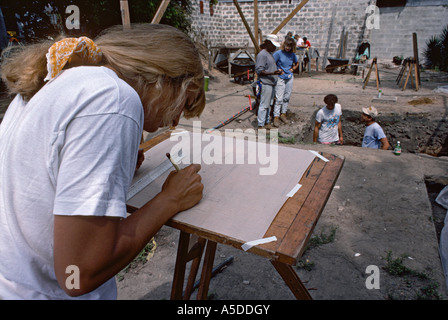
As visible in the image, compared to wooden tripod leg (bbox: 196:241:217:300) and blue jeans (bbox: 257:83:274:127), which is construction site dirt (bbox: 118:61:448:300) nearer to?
wooden tripod leg (bbox: 196:241:217:300)

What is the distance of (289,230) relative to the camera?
1054mm

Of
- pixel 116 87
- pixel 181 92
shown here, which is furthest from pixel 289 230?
pixel 116 87

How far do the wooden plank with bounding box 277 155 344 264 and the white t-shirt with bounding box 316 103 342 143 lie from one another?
157 inches

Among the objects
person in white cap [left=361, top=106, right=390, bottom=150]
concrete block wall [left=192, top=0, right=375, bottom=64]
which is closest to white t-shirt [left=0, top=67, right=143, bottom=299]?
person in white cap [left=361, top=106, right=390, bottom=150]

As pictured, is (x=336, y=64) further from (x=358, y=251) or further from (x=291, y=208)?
(x=291, y=208)

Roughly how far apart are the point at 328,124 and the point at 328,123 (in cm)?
2

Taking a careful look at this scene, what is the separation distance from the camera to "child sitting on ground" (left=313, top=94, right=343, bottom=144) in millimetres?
5234

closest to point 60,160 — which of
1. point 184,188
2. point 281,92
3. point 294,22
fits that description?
point 184,188

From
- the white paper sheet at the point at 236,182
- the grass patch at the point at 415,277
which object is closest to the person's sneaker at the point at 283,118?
the grass patch at the point at 415,277

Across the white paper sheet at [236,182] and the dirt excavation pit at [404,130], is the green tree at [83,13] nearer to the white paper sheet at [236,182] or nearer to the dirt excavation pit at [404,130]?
the dirt excavation pit at [404,130]

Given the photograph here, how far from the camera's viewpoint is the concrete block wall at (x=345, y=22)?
47.9ft

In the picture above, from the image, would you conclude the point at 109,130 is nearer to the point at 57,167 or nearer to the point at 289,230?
the point at 57,167
